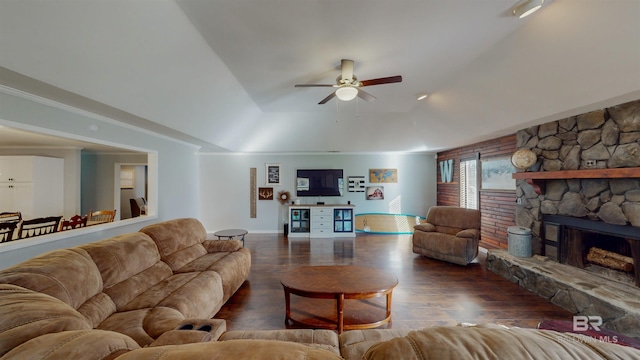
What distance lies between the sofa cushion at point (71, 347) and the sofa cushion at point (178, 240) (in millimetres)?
2317

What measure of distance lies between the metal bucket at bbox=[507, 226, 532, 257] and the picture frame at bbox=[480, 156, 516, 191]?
95cm

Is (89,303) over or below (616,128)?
below

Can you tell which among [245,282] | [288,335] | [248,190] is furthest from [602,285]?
[248,190]

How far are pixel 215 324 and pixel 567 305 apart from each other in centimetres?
388

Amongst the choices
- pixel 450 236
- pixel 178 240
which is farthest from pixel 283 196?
pixel 450 236

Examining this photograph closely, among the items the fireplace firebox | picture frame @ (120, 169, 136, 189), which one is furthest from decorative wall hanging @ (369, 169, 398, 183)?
picture frame @ (120, 169, 136, 189)

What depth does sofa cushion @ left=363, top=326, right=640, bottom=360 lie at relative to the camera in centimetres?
60

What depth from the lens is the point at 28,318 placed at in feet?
3.13

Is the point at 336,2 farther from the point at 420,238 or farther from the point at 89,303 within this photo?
the point at 420,238

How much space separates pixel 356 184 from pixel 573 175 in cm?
463

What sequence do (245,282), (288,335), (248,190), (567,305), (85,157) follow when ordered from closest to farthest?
(288,335)
(567,305)
(245,282)
(85,157)
(248,190)

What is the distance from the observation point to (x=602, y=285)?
2705mm

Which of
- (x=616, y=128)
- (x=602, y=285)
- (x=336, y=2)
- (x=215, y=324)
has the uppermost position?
(x=336, y=2)

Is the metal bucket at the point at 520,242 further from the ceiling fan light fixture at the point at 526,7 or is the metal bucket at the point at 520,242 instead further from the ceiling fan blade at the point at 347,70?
the ceiling fan blade at the point at 347,70
